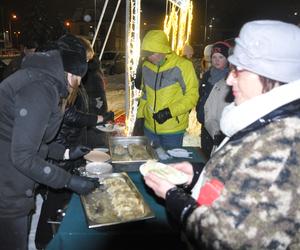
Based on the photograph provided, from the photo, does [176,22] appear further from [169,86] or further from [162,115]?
[162,115]

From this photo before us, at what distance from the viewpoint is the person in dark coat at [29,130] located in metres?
1.75

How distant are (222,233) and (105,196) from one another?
130 centimetres

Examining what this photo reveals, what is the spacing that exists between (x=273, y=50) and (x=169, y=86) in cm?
270

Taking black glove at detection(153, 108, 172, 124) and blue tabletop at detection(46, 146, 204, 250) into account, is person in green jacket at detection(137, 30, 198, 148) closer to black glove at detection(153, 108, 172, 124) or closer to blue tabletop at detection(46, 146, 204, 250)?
black glove at detection(153, 108, 172, 124)

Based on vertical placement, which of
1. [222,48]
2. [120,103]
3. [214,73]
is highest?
[222,48]

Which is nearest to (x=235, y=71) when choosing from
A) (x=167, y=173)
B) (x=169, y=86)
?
(x=167, y=173)

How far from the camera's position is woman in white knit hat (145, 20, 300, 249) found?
1.13 metres

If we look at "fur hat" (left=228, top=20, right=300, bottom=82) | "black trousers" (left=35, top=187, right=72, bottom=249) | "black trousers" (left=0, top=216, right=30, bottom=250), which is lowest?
"black trousers" (left=35, top=187, right=72, bottom=249)

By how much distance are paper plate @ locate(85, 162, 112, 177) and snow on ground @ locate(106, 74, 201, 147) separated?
11.7 feet

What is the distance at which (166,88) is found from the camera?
155 inches

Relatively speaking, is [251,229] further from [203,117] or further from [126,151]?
[203,117]

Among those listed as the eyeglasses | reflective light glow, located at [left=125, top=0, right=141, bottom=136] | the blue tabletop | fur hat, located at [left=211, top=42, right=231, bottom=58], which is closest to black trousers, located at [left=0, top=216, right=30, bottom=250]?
the blue tabletop

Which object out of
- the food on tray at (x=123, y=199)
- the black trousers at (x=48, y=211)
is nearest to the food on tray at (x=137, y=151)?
the food on tray at (x=123, y=199)

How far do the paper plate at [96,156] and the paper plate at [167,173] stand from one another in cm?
92
